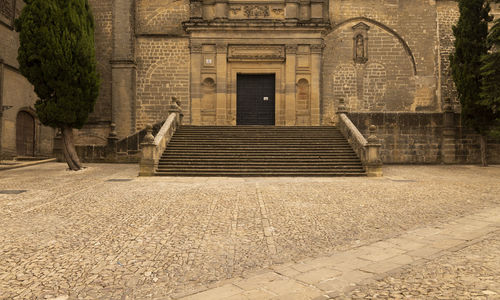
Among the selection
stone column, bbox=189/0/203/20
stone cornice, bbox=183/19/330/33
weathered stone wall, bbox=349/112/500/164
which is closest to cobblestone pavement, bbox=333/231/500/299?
weathered stone wall, bbox=349/112/500/164

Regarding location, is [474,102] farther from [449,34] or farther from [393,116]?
[449,34]

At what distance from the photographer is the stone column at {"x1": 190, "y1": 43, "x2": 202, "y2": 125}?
19078 millimetres

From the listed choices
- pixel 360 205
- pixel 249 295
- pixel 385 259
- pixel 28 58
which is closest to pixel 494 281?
pixel 385 259

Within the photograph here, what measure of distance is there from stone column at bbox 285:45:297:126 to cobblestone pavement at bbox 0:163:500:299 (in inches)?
375

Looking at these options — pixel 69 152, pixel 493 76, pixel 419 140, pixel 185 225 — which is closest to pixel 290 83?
pixel 419 140

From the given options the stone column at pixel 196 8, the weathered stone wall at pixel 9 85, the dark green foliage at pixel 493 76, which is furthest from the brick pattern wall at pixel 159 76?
the dark green foliage at pixel 493 76

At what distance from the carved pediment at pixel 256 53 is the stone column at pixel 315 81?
1748mm

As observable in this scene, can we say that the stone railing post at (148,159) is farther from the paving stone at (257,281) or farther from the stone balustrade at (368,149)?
the paving stone at (257,281)

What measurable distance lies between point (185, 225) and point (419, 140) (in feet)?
41.8

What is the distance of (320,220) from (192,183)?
15.8ft

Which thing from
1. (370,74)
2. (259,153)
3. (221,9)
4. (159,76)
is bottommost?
(259,153)

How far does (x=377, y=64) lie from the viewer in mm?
19578

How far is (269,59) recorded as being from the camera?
62.9 feet

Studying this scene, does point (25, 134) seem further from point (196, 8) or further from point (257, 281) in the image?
point (257, 281)
